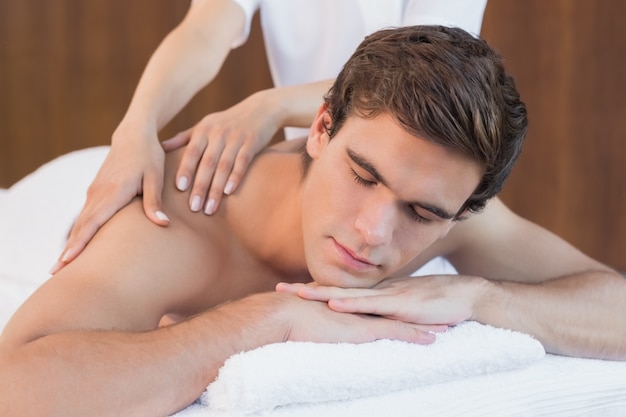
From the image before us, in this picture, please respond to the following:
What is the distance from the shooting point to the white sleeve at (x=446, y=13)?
2.07 metres

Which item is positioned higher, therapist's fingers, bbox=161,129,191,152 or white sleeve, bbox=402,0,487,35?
white sleeve, bbox=402,0,487,35

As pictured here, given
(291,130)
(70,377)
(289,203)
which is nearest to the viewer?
(70,377)

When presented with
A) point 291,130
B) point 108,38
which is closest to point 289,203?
point 291,130

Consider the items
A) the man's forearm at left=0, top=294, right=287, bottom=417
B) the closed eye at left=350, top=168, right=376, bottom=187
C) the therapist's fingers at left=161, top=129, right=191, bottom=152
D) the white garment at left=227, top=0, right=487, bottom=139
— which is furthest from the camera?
the white garment at left=227, top=0, right=487, bottom=139

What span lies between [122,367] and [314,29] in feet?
4.63

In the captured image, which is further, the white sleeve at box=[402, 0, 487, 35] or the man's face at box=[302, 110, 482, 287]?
the white sleeve at box=[402, 0, 487, 35]

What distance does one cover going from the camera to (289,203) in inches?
66.8

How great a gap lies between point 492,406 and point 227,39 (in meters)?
1.22

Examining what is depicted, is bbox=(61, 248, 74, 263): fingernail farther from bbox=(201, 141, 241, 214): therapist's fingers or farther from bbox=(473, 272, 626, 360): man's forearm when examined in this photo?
bbox=(473, 272, 626, 360): man's forearm

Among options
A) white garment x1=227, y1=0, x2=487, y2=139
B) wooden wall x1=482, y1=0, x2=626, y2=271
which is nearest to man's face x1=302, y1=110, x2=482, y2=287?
white garment x1=227, y1=0, x2=487, y2=139

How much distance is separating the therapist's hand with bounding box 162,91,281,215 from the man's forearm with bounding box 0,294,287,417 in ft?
1.43

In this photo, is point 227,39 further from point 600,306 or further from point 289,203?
point 600,306

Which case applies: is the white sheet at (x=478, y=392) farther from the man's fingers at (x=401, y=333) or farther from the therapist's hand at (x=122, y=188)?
the therapist's hand at (x=122, y=188)

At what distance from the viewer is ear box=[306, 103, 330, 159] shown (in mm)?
1570
